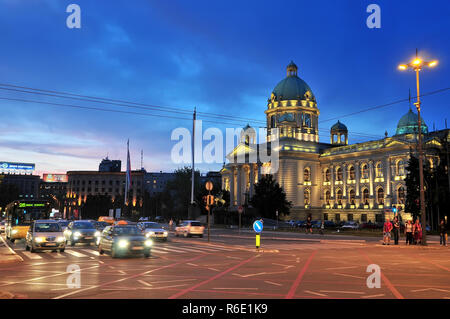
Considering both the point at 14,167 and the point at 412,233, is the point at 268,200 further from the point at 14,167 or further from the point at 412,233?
the point at 14,167

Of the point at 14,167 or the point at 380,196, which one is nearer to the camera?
the point at 380,196

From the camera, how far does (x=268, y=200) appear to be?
271 ft

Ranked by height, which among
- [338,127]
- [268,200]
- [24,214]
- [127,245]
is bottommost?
[127,245]

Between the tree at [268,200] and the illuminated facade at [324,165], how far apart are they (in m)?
11.0

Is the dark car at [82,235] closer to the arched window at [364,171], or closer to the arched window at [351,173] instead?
the arched window at [364,171]

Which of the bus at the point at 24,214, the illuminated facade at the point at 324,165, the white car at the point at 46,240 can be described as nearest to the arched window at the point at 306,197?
the illuminated facade at the point at 324,165

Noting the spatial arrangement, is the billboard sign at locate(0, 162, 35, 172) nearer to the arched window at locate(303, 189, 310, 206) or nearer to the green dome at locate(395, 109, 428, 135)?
the arched window at locate(303, 189, 310, 206)

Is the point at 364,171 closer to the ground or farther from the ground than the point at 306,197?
farther from the ground

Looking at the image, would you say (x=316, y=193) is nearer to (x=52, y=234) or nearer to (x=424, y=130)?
(x=424, y=130)

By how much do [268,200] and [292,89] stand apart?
39.3 metres

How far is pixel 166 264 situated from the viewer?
17.2m

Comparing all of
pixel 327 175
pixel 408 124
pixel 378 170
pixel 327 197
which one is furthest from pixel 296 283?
pixel 327 175

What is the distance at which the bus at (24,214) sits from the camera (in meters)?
33.6

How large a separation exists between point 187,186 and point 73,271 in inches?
4031
